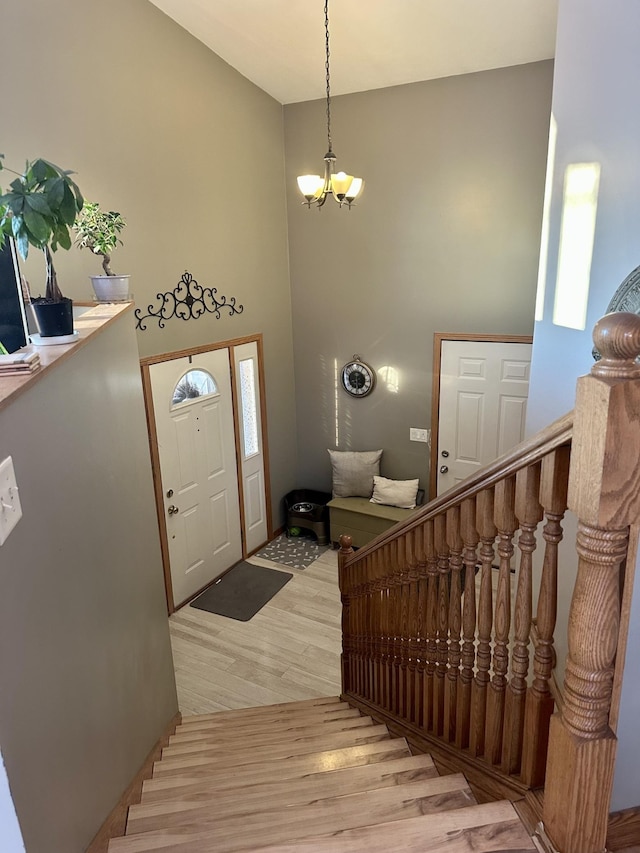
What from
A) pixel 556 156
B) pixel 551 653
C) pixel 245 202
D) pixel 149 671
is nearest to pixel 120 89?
pixel 245 202

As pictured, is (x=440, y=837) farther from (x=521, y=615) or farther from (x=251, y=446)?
(x=251, y=446)

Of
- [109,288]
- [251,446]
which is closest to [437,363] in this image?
[251,446]

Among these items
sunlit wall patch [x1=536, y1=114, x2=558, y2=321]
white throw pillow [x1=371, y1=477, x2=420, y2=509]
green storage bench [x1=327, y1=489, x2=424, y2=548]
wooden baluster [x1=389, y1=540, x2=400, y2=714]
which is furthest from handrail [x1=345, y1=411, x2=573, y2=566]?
white throw pillow [x1=371, y1=477, x2=420, y2=509]

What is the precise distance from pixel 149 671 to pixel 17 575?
1384mm

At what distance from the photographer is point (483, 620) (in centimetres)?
151

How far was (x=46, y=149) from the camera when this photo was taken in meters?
3.25

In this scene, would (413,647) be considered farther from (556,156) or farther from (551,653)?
(556,156)

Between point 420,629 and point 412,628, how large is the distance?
8cm

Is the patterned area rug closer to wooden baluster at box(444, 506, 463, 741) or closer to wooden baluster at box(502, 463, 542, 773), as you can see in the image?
wooden baluster at box(444, 506, 463, 741)

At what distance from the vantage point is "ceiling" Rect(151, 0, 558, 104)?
12.5 feet

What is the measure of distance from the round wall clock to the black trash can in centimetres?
120

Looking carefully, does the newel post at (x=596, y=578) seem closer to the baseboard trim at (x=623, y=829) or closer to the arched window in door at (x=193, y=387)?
the baseboard trim at (x=623, y=829)

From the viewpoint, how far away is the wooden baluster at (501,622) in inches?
53.0

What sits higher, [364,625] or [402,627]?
[402,627]
